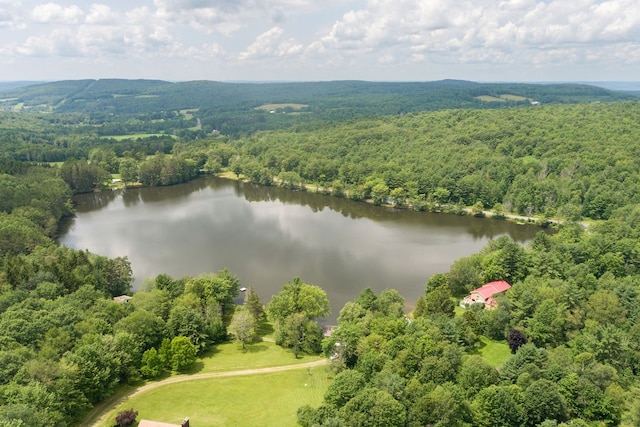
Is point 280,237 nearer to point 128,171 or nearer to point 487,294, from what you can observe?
point 487,294

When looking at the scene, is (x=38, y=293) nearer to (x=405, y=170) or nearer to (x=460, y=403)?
(x=460, y=403)

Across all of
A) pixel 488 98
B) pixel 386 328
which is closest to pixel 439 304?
pixel 386 328

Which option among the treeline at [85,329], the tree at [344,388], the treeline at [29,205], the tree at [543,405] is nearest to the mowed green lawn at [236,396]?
the treeline at [85,329]

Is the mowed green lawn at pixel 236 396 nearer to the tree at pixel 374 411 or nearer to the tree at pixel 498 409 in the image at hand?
the tree at pixel 374 411

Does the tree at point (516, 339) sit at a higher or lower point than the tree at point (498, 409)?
lower

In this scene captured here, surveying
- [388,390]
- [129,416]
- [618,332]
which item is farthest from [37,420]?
[618,332]

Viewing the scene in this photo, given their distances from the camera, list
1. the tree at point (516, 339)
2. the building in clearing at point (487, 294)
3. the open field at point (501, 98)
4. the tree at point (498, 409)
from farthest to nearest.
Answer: the open field at point (501, 98) < the building in clearing at point (487, 294) < the tree at point (516, 339) < the tree at point (498, 409)

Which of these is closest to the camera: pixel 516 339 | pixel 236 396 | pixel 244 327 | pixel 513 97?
pixel 236 396
